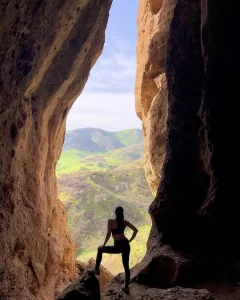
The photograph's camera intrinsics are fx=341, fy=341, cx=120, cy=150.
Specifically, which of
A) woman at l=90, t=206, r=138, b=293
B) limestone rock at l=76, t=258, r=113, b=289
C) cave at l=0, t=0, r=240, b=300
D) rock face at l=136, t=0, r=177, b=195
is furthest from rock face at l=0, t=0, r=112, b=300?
woman at l=90, t=206, r=138, b=293

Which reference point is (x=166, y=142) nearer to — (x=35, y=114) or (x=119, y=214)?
(x=119, y=214)

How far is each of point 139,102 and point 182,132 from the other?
8815 millimetres

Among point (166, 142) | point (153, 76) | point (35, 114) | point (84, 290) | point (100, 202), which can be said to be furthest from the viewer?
point (100, 202)

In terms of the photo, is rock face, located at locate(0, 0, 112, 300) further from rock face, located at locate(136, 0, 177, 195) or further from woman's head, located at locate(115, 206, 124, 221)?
woman's head, located at locate(115, 206, 124, 221)

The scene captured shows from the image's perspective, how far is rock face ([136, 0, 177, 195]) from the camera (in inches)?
613

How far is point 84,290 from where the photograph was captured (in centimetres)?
641

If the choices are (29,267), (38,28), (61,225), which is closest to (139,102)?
(61,225)

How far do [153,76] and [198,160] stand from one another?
8.47 meters

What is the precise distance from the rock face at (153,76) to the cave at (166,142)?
134 inches

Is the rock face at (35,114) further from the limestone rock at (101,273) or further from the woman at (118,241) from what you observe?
the woman at (118,241)

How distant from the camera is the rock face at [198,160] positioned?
870 cm

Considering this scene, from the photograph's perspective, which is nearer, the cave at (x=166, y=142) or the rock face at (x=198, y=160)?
the rock face at (x=198, y=160)

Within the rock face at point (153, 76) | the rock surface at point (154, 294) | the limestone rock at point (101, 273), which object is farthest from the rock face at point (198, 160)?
the limestone rock at point (101, 273)

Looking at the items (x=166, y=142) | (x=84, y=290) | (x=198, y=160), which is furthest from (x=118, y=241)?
(x=166, y=142)
